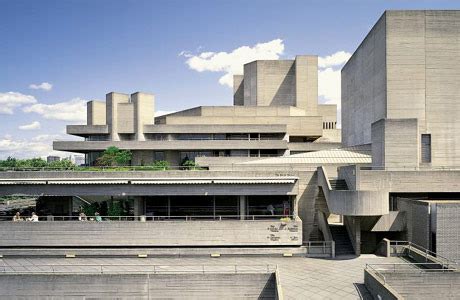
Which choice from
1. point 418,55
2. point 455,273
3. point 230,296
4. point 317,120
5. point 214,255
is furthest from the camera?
A: point 317,120

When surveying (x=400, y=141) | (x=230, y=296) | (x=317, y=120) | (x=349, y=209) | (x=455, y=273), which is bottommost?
(x=230, y=296)

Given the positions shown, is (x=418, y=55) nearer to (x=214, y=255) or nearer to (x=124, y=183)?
(x=214, y=255)

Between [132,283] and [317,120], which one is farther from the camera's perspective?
[317,120]

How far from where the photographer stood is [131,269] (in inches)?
836

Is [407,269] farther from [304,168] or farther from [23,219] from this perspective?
[23,219]

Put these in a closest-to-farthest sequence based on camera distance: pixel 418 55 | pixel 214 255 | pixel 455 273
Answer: pixel 455 273 < pixel 214 255 < pixel 418 55

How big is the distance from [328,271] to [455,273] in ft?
21.8

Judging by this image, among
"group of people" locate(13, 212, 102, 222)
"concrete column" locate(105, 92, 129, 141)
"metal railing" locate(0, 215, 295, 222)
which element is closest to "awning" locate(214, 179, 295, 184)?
"metal railing" locate(0, 215, 295, 222)

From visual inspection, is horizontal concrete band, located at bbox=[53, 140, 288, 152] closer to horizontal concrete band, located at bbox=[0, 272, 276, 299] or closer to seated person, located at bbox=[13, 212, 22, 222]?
seated person, located at bbox=[13, 212, 22, 222]

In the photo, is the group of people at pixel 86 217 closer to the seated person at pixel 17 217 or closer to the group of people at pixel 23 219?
the group of people at pixel 23 219

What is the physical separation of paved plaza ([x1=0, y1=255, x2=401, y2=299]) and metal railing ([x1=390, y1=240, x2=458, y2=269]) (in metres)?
1.14

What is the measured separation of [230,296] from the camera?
19391 mm

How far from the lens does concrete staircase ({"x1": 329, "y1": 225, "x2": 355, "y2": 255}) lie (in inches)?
961

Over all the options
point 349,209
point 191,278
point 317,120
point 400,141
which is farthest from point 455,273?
point 317,120
